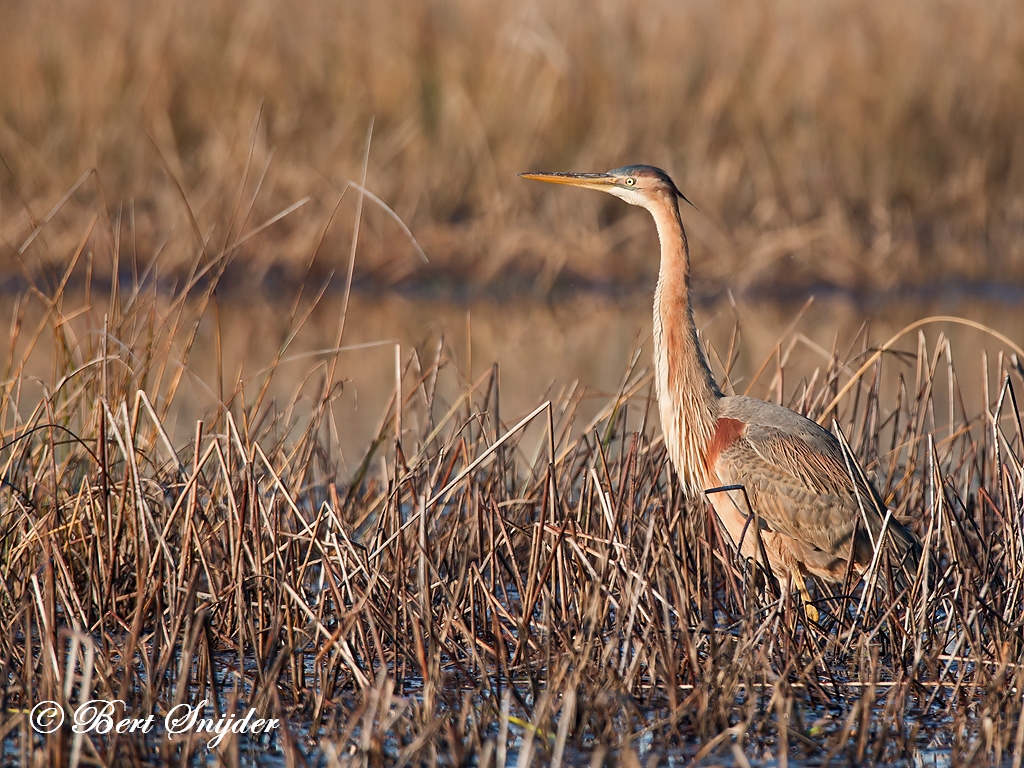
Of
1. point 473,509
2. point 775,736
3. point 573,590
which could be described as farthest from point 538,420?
point 775,736

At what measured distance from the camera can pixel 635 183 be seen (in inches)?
191

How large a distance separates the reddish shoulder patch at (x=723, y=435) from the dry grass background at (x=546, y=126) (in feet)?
19.8

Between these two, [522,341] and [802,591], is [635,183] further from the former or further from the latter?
[522,341]

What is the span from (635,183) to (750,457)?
1012 millimetres

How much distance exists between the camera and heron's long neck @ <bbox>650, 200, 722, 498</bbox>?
185 inches

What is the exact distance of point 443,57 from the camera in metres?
11.8

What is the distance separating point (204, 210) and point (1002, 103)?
21.1ft

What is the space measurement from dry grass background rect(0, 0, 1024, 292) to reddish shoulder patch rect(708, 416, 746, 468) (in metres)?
6.04

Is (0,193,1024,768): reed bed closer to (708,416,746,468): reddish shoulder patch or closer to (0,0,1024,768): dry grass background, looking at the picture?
(0,0,1024,768): dry grass background

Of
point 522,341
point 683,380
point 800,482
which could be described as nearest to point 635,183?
point 683,380

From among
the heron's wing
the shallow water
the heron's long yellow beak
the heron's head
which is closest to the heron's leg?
the heron's wing

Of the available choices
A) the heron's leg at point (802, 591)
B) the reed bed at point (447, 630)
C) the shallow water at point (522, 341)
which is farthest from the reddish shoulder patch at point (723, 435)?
the shallow water at point (522, 341)

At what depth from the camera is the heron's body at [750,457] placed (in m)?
4.46

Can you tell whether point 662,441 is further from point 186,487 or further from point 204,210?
point 204,210
